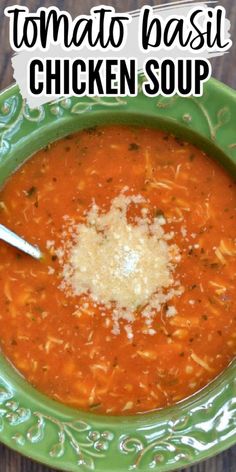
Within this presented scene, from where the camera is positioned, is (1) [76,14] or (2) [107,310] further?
(1) [76,14]

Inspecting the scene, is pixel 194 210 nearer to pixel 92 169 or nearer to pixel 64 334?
pixel 92 169

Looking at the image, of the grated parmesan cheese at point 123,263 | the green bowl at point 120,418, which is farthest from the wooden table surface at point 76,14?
the grated parmesan cheese at point 123,263

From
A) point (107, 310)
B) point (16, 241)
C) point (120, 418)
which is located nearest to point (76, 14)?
point (16, 241)

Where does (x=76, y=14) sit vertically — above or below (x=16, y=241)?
above

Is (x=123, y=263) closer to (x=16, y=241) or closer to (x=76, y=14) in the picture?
(x=16, y=241)

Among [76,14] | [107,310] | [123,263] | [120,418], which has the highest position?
[76,14]

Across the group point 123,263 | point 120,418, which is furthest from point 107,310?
point 120,418

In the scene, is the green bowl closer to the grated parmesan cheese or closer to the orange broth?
the orange broth
